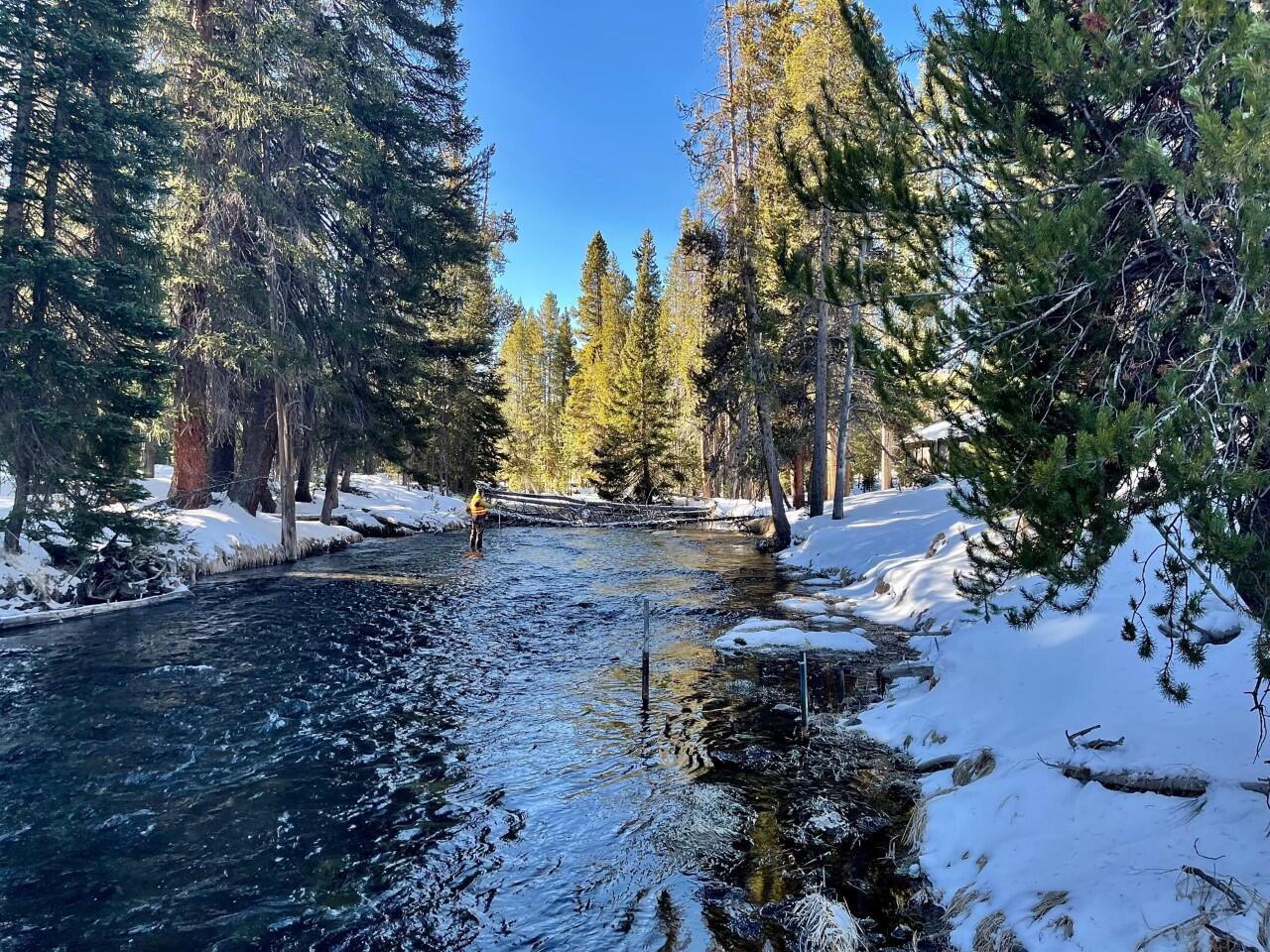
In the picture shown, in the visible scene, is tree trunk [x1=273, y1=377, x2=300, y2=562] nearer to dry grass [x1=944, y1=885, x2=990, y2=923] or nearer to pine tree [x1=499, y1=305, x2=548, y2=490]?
dry grass [x1=944, y1=885, x2=990, y2=923]

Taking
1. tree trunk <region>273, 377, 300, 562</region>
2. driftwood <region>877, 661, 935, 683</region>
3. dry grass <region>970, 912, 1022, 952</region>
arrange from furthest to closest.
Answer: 1. tree trunk <region>273, 377, 300, 562</region>
2. driftwood <region>877, 661, 935, 683</region>
3. dry grass <region>970, 912, 1022, 952</region>

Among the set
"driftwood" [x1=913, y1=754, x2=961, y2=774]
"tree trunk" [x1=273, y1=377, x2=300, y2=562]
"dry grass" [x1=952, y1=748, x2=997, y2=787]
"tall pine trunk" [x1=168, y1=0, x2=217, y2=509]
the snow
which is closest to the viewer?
"dry grass" [x1=952, y1=748, x2=997, y2=787]

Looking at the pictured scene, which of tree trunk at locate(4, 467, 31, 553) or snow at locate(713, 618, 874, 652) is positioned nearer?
snow at locate(713, 618, 874, 652)

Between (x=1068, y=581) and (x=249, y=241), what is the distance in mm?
22991

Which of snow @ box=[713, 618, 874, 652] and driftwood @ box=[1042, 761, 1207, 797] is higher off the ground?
driftwood @ box=[1042, 761, 1207, 797]

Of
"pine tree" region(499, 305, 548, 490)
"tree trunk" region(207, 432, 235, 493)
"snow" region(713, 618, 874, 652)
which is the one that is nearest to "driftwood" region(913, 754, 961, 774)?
"snow" region(713, 618, 874, 652)

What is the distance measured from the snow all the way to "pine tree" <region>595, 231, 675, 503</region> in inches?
1153

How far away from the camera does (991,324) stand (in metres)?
4.21

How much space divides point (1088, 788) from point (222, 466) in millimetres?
24393

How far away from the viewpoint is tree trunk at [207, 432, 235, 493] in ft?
68.7

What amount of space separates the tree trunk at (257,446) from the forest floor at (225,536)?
2.36ft

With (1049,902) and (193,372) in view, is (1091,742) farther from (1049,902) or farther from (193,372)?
(193,372)

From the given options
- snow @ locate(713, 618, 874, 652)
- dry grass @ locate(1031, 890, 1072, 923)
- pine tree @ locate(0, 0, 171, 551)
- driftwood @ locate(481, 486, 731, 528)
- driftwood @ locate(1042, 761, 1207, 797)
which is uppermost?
pine tree @ locate(0, 0, 171, 551)

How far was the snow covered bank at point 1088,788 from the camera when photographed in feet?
12.3
